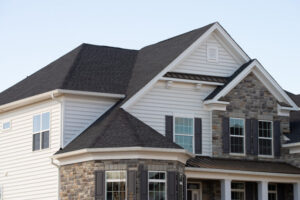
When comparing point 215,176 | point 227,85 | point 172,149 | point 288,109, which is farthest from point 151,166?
point 288,109

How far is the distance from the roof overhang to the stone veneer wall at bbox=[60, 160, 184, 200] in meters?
Result: 1.56

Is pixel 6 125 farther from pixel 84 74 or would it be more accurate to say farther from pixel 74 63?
pixel 84 74

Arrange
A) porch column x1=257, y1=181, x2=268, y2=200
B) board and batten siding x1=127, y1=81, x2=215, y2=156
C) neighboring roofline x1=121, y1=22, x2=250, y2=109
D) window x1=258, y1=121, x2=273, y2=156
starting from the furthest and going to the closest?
window x1=258, y1=121, x2=273, y2=156
porch column x1=257, y1=181, x2=268, y2=200
board and batten siding x1=127, y1=81, x2=215, y2=156
neighboring roofline x1=121, y1=22, x2=250, y2=109

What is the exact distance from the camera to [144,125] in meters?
31.6

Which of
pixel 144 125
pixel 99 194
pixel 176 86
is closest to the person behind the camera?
pixel 99 194

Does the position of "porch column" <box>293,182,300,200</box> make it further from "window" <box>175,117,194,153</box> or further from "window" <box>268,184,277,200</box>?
"window" <box>175,117,194,153</box>

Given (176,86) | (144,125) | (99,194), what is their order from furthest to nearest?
(176,86) → (144,125) → (99,194)

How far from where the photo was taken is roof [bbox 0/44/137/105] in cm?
3372

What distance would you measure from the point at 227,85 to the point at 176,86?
2.35 metres

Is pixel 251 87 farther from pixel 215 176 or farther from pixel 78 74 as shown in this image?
pixel 78 74

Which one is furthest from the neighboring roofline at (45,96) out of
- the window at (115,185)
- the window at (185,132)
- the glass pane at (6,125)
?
the window at (115,185)

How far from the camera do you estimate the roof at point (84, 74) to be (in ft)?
111

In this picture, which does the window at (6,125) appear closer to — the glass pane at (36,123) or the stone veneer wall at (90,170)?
the glass pane at (36,123)

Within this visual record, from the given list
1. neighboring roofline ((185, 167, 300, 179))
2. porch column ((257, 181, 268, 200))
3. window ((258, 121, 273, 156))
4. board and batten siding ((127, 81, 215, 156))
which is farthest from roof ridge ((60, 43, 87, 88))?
porch column ((257, 181, 268, 200))
